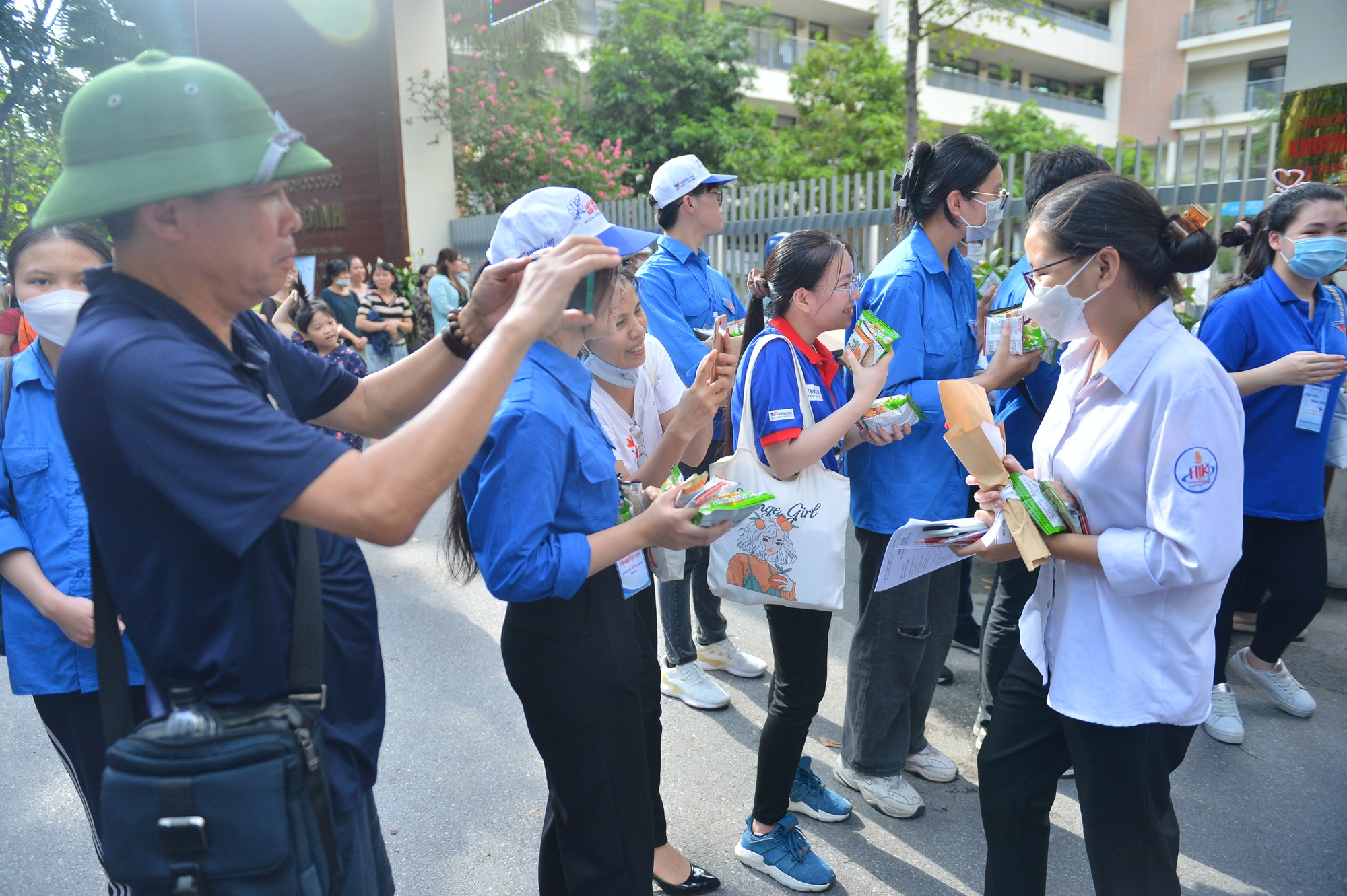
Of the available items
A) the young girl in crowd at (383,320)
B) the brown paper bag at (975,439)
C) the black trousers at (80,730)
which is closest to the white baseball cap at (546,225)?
the brown paper bag at (975,439)

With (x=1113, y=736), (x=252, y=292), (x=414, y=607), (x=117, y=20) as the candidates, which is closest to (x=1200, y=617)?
(x=1113, y=736)

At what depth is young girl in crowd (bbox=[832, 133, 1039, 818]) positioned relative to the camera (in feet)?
9.69

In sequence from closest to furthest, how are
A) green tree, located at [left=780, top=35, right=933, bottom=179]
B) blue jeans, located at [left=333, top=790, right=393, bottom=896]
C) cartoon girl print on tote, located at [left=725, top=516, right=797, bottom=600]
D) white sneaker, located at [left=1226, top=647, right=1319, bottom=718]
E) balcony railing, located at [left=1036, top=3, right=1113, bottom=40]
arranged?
blue jeans, located at [left=333, top=790, right=393, bottom=896]
cartoon girl print on tote, located at [left=725, top=516, right=797, bottom=600]
white sneaker, located at [left=1226, top=647, right=1319, bottom=718]
green tree, located at [left=780, top=35, right=933, bottom=179]
balcony railing, located at [left=1036, top=3, right=1113, bottom=40]

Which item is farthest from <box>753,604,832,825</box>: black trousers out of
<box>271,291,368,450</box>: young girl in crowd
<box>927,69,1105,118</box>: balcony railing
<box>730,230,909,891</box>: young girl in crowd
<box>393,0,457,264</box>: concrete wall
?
<box>927,69,1105,118</box>: balcony railing

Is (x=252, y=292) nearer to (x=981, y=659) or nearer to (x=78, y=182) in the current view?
(x=78, y=182)

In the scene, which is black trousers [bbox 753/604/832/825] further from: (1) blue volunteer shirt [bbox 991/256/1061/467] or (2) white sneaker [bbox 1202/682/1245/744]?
(2) white sneaker [bbox 1202/682/1245/744]

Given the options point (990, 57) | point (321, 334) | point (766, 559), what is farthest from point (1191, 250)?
point (990, 57)

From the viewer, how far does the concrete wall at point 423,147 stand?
13.9 meters

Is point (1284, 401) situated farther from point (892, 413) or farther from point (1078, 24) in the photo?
point (1078, 24)

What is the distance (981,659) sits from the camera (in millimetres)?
3496

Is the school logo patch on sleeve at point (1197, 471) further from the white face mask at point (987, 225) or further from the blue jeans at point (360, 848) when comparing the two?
the blue jeans at point (360, 848)

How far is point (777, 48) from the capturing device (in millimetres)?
26547

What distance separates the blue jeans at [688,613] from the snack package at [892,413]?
54.2 inches

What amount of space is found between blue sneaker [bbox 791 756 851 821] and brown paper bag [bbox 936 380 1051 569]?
1411 mm
